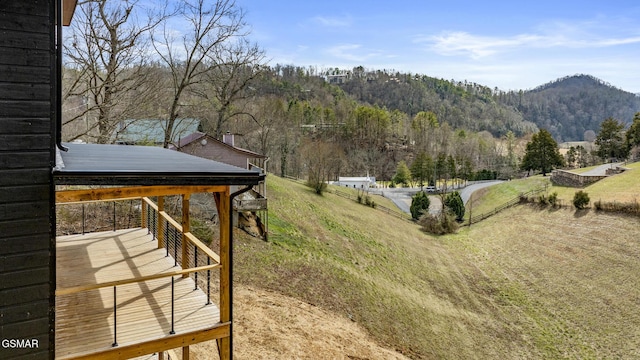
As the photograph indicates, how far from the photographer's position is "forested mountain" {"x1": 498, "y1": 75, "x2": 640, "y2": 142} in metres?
165

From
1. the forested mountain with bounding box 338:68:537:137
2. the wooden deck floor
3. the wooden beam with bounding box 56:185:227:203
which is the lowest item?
the wooden deck floor

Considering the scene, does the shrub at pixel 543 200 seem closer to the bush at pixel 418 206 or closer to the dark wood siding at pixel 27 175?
the bush at pixel 418 206

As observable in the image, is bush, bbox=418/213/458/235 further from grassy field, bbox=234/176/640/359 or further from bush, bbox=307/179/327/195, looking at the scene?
bush, bbox=307/179/327/195

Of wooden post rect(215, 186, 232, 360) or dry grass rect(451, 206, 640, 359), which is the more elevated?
wooden post rect(215, 186, 232, 360)

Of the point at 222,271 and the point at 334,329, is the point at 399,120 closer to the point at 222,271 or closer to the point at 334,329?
the point at 334,329

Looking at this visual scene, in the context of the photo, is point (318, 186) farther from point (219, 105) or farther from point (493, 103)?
point (493, 103)

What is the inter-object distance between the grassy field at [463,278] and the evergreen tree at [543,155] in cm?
2226

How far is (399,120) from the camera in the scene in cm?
8119

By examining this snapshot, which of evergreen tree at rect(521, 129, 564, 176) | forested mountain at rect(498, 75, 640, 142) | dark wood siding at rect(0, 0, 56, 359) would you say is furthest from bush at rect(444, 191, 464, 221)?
forested mountain at rect(498, 75, 640, 142)

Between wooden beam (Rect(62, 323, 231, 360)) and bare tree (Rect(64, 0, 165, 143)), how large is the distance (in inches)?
462

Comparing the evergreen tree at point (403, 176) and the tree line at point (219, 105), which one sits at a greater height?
the tree line at point (219, 105)

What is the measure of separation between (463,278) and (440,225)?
11.1m

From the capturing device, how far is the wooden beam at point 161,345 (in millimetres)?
3961

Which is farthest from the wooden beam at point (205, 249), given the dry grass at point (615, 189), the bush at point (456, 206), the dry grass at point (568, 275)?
the bush at point (456, 206)
